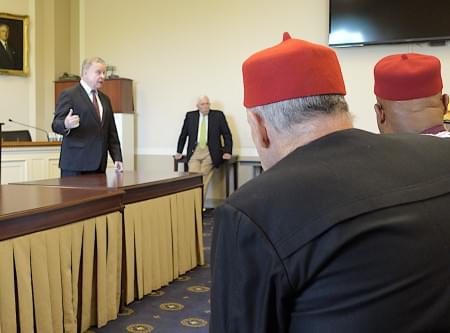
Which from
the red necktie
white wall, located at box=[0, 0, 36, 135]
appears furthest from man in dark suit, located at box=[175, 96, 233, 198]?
the red necktie

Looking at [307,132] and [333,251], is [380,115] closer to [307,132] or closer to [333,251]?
[307,132]

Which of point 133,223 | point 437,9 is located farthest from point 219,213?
point 437,9

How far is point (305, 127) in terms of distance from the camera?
91 cm

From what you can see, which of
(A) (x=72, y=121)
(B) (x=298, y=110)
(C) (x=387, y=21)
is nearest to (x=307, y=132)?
(B) (x=298, y=110)

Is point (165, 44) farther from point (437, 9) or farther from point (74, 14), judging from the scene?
point (437, 9)

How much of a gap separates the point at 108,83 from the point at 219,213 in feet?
24.2

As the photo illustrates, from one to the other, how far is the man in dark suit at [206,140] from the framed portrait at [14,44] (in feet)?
9.41

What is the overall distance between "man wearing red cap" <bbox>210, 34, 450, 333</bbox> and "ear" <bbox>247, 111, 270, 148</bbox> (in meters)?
0.10

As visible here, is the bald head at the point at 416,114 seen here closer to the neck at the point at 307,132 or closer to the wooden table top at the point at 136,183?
the neck at the point at 307,132

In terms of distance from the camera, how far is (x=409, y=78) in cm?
171

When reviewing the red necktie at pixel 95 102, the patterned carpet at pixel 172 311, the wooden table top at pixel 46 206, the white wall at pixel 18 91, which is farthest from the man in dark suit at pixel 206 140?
the wooden table top at pixel 46 206

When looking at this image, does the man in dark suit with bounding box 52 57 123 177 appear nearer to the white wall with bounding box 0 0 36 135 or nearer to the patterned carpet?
the patterned carpet

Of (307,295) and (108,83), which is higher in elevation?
(108,83)

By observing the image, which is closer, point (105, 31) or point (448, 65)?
point (448, 65)
